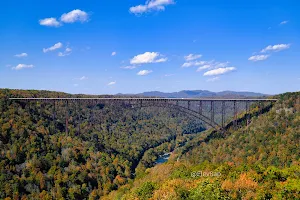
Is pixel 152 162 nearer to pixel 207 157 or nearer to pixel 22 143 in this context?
pixel 207 157

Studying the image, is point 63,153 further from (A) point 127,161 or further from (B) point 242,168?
(B) point 242,168

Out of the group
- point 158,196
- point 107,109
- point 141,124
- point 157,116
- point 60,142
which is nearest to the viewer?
point 158,196

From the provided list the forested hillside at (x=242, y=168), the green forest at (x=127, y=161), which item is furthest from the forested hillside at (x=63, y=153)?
the forested hillside at (x=242, y=168)

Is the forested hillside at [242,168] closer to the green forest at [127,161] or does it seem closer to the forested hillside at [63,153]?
the green forest at [127,161]

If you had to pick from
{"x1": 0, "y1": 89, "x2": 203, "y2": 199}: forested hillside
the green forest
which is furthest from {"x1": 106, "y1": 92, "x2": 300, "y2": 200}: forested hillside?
{"x1": 0, "y1": 89, "x2": 203, "y2": 199}: forested hillside

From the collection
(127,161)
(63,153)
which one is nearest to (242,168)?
(63,153)

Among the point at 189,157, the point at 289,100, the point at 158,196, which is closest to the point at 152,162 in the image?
the point at 189,157

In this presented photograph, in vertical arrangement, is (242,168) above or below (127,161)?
above
